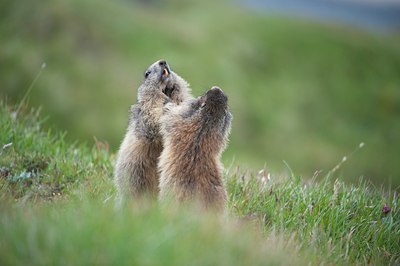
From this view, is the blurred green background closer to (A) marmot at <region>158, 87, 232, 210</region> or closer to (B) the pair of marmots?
(B) the pair of marmots

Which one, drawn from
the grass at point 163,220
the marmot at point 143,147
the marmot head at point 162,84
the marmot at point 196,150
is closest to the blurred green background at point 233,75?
the grass at point 163,220

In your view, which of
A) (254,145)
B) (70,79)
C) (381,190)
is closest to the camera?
(381,190)

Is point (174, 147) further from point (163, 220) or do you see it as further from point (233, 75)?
point (233, 75)

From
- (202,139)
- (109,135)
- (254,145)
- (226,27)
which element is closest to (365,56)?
(226,27)

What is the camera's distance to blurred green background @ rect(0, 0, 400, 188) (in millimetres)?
29562

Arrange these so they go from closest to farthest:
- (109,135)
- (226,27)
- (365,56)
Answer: (109,135) → (226,27) → (365,56)

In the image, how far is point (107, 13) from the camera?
124ft

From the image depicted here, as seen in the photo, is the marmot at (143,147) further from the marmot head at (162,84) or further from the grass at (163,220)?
the grass at (163,220)

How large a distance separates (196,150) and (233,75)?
30.8 meters

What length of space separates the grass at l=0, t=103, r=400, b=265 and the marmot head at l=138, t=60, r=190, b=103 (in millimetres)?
1508

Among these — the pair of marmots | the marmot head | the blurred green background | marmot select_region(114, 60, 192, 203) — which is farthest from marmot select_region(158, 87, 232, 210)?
the blurred green background

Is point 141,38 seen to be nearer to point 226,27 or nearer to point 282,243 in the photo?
point 226,27

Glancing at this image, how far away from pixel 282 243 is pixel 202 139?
61.2 inches

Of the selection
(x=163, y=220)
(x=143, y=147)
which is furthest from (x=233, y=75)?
(x=163, y=220)
